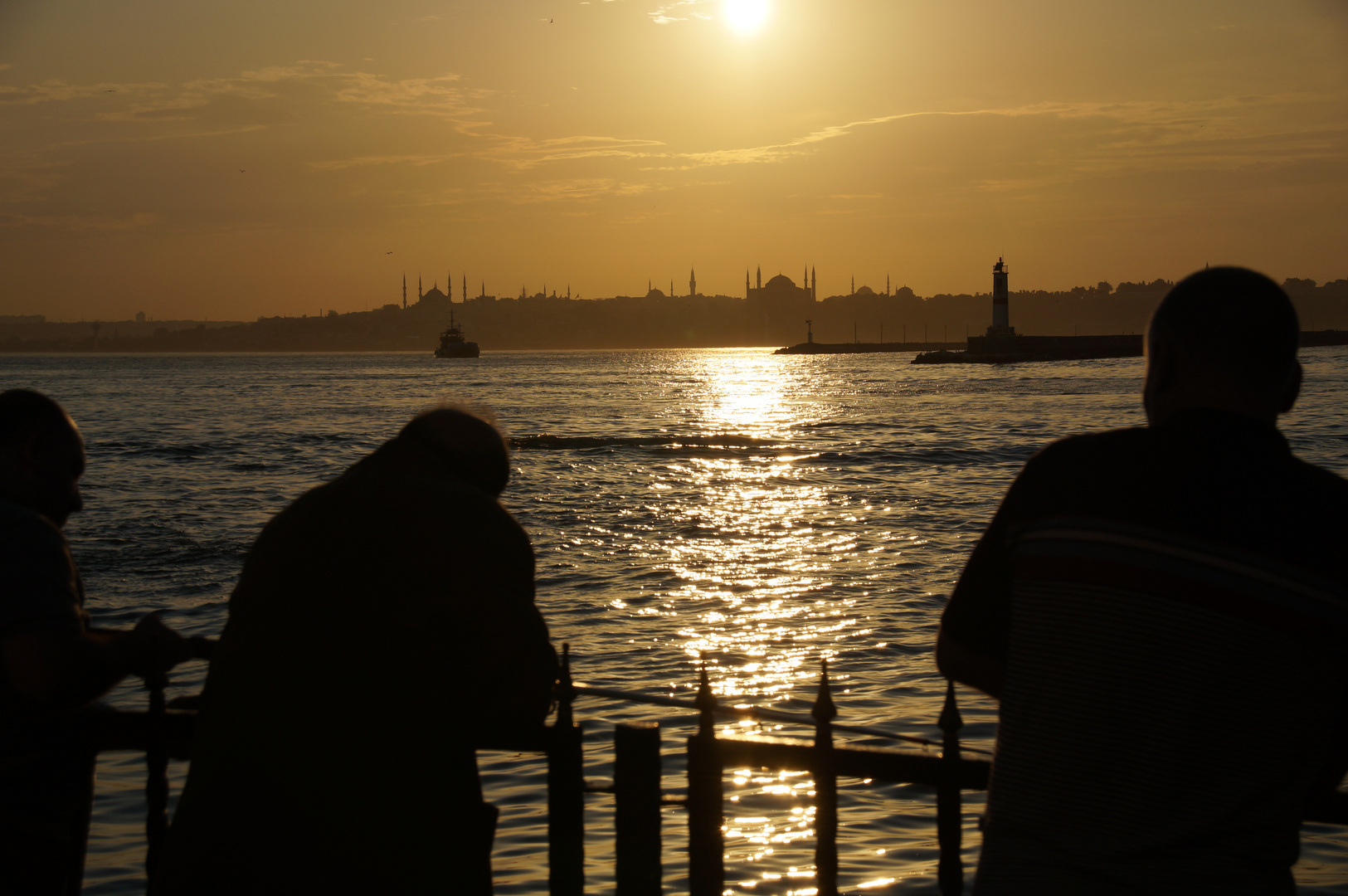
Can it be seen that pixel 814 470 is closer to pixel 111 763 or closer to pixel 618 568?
pixel 618 568

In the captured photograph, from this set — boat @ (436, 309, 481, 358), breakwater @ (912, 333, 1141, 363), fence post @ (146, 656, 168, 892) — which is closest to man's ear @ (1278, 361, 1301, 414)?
fence post @ (146, 656, 168, 892)

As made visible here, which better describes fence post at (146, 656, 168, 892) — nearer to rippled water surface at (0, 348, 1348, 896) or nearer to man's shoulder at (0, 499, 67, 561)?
man's shoulder at (0, 499, 67, 561)

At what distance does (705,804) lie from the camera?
2939 millimetres

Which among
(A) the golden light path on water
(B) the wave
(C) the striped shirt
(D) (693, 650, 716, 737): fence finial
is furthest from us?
(B) the wave

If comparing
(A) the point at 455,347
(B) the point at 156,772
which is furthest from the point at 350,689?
(A) the point at 455,347

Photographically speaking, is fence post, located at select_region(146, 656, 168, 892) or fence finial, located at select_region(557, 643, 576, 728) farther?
fence post, located at select_region(146, 656, 168, 892)

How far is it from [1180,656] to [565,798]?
1692 mm

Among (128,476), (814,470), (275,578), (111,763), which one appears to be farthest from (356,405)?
(275,578)

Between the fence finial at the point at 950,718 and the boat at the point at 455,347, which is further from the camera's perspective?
the boat at the point at 455,347

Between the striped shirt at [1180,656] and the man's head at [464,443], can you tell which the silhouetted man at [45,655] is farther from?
the striped shirt at [1180,656]

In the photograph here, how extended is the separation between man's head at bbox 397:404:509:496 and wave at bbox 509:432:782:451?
32488mm

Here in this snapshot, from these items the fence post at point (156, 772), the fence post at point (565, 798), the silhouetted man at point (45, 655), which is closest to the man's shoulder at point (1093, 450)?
the fence post at point (565, 798)

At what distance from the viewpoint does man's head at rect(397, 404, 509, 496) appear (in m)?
2.52

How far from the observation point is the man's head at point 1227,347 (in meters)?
1.87
